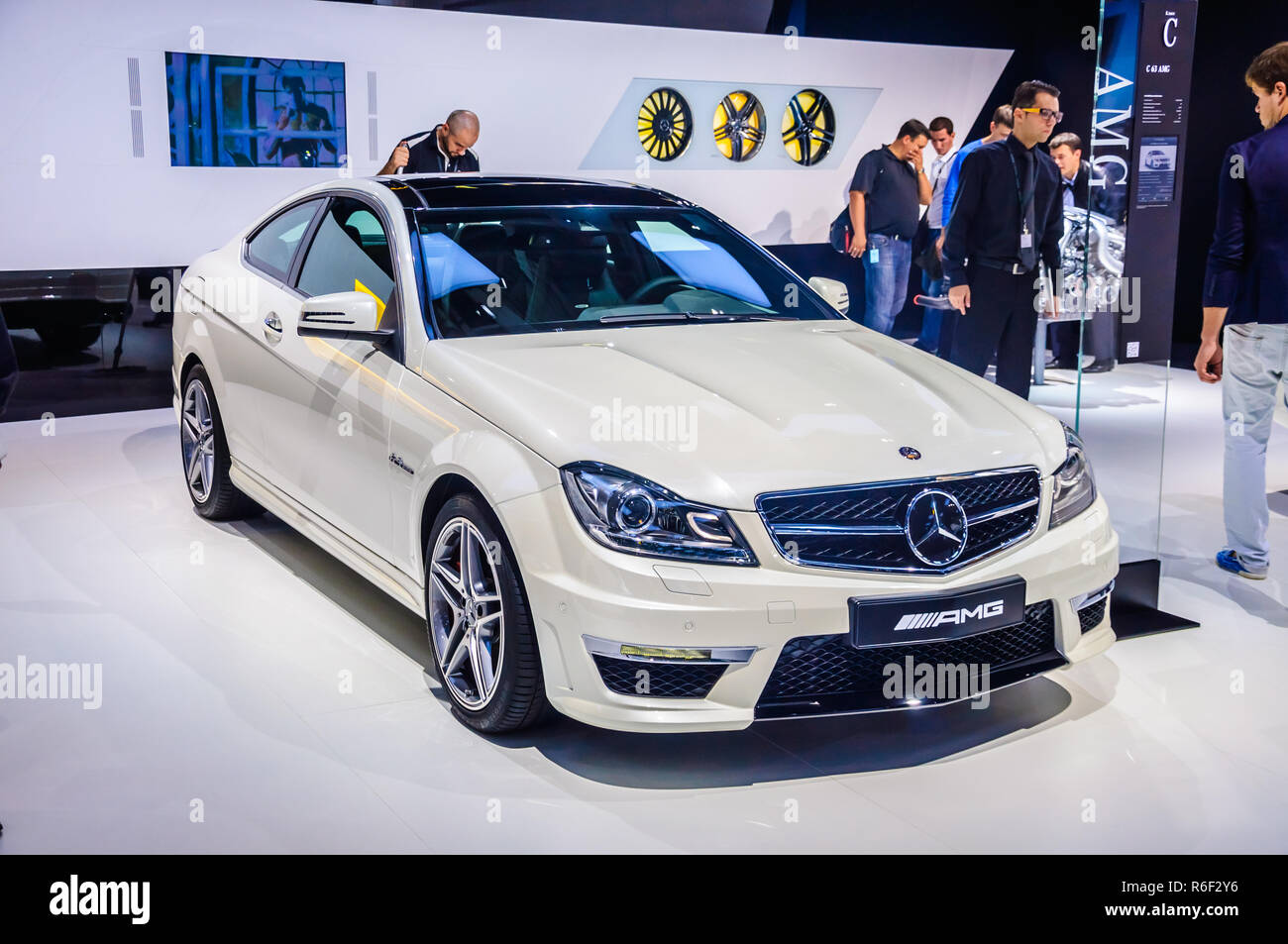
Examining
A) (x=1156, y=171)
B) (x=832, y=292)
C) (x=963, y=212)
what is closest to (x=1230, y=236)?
(x=1156, y=171)

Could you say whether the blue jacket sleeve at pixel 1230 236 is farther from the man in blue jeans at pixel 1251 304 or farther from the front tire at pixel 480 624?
the front tire at pixel 480 624

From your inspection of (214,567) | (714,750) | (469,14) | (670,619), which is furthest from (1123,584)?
(469,14)

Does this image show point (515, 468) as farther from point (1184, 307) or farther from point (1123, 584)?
point (1184, 307)

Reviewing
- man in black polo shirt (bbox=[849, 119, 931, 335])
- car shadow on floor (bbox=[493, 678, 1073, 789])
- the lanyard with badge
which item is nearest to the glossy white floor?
car shadow on floor (bbox=[493, 678, 1073, 789])

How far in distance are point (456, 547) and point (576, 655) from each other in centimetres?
57

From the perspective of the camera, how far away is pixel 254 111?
805 cm

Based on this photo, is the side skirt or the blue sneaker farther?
the blue sneaker

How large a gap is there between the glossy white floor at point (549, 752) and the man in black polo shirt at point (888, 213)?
4.81 meters

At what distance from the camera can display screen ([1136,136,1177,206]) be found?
4.34 metres

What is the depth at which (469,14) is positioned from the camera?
866 centimetres

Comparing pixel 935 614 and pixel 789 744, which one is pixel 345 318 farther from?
pixel 935 614

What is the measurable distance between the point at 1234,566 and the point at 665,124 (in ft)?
18.9

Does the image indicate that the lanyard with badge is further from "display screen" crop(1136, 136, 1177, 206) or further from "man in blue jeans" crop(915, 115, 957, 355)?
"man in blue jeans" crop(915, 115, 957, 355)

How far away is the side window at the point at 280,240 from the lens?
472 centimetres
